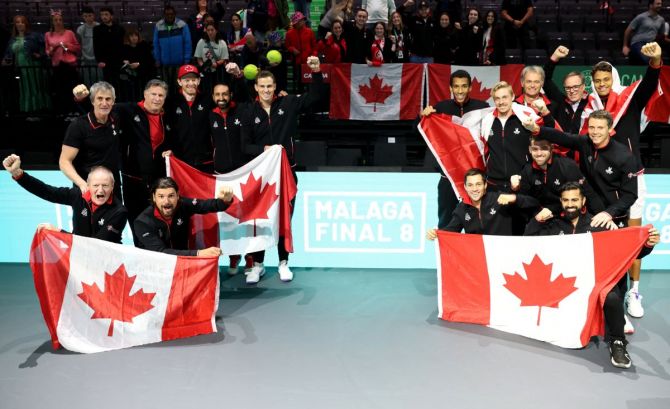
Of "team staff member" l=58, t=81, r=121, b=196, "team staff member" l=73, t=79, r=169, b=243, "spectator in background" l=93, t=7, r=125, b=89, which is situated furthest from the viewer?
"spectator in background" l=93, t=7, r=125, b=89

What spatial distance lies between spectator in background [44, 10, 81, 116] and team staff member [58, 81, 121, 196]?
4848 millimetres

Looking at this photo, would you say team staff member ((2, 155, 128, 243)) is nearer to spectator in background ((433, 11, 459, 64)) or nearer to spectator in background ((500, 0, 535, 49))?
spectator in background ((433, 11, 459, 64))

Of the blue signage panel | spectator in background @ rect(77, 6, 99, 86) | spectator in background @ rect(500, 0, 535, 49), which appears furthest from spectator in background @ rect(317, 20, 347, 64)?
the blue signage panel

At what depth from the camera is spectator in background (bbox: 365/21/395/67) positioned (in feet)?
34.3

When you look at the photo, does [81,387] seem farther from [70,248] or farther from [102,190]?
[102,190]

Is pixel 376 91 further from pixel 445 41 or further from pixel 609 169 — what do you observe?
pixel 609 169

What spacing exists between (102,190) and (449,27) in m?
7.17

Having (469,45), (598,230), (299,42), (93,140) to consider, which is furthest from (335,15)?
(598,230)

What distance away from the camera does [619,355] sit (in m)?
4.79

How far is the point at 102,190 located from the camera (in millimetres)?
5277

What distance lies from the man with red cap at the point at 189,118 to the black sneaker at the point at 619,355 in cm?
395

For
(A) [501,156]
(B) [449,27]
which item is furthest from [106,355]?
(B) [449,27]

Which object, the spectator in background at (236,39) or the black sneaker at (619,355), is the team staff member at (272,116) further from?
the spectator in background at (236,39)

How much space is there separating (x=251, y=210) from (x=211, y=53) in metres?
3.87
